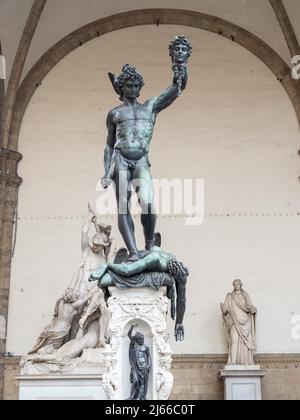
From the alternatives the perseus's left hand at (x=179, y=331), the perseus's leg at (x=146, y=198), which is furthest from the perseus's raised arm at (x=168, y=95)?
the perseus's left hand at (x=179, y=331)

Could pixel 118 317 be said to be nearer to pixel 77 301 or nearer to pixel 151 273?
pixel 151 273

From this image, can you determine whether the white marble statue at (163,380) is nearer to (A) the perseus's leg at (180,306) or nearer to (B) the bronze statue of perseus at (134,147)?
(A) the perseus's leg at (180,306)

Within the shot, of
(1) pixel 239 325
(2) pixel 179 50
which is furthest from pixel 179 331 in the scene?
(1) pixel 239 325

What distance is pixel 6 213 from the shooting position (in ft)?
45.7

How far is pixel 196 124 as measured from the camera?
14.5 metres

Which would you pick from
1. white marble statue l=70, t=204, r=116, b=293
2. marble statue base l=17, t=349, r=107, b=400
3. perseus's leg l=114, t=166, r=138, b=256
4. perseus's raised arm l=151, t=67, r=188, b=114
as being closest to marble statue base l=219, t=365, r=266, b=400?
white marble statue l=70, t=204, r=116, b=293

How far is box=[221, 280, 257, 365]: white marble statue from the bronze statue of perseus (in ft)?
Result: 22.8

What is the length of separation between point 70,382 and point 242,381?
14.3ft

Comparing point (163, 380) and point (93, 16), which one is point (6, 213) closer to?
point (93, 16)

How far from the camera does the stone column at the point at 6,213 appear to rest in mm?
13281

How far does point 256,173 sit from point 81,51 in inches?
186

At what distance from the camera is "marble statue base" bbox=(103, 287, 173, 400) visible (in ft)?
15.3

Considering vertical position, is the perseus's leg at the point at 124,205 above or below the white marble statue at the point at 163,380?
above

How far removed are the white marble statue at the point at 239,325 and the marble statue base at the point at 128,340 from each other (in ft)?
23.6
